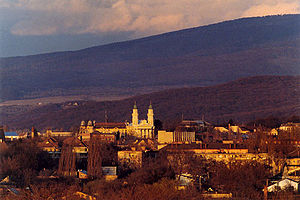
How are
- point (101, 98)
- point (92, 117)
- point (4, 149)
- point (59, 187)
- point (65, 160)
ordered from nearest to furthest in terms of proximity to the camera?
point (59, 187) → point (65, 160) → point (4, 149) → point (92, 117) → point (101, 98)

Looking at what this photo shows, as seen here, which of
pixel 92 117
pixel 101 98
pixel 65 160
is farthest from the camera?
pixel 101 98

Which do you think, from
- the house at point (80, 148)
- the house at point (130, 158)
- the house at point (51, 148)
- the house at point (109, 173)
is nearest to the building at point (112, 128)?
the house at point (51, 148)

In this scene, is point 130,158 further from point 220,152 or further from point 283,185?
point 283,185

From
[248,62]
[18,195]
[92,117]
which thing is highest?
[248,62]

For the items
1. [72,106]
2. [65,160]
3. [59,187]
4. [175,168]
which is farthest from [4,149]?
[72,106]

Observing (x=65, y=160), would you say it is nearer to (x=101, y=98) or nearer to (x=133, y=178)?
(x=133, y=178)

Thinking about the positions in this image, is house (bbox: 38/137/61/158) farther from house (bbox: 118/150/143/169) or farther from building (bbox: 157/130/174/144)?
building (bbox: 157/130/174/144)

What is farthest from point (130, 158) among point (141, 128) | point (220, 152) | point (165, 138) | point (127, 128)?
point (127, 128)

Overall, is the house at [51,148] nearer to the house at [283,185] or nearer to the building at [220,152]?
the building at [220,152]
